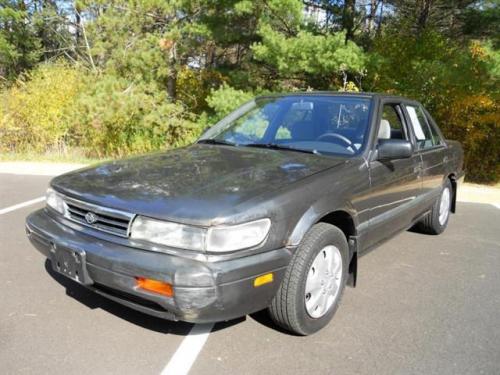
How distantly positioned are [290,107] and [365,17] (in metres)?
9.61

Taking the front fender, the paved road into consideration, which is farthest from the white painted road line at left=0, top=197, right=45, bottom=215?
the front fender

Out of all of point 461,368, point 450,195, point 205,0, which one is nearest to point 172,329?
point 461,368

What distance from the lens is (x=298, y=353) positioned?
268cm

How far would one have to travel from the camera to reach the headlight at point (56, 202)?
292 centimetres

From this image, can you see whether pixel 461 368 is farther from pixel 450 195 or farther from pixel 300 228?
pixel 450 195

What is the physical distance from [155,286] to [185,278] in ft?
0.63

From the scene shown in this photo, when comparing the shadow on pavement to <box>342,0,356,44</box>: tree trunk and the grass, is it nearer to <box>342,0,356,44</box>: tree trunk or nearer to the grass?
the grass

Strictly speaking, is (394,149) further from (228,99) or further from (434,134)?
(228,99)

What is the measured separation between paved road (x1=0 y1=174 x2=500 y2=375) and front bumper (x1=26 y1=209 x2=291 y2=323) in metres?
0.35

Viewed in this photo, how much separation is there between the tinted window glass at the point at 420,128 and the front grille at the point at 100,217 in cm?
294

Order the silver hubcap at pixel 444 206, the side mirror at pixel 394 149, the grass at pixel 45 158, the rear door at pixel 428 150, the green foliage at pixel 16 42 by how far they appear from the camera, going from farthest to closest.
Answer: the green foliage at pixel 16 42 → the grass at pixel 45 158 → the silver hubcap at pixel 444 206 → the rear door at pixel 428 150 → the side mirror at pixel 394 149

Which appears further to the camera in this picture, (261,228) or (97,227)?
(97,227)

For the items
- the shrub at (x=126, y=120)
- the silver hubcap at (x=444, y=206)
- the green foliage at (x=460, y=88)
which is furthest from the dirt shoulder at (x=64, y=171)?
the shrub at (x=126, y=120)

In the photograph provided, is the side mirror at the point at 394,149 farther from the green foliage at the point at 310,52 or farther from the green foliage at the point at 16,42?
the green foliage at the point at 16,42
